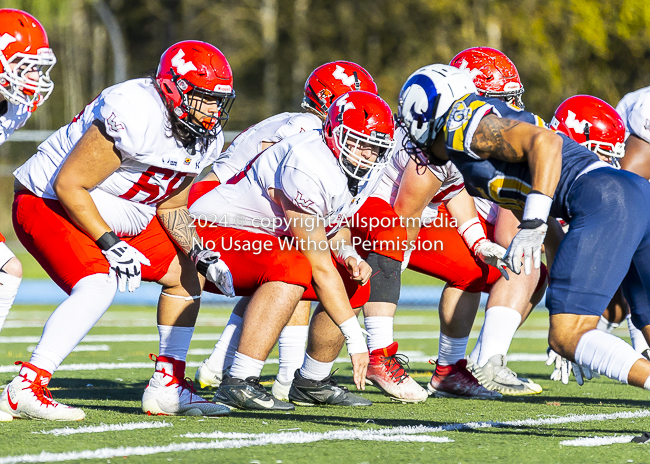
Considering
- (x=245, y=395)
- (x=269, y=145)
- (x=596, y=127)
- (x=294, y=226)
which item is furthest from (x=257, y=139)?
(x=596, y=127)

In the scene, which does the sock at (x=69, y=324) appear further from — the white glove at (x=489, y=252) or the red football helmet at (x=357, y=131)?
the white glove at (x=489, y=252)

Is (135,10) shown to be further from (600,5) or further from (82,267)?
(82,267)

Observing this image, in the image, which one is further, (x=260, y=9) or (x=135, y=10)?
(x=135, y=10)

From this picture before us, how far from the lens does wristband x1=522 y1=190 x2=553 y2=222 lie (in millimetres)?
3000

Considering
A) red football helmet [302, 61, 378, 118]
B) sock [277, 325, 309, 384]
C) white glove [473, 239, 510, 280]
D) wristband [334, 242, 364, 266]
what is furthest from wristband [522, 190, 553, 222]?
red football helmet [302, 61, 378, 118]

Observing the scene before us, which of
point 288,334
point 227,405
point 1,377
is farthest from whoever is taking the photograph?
point 1,377

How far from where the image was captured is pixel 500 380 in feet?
15.6

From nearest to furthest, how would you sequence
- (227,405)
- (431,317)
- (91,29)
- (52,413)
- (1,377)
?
(52,413), (227,405), (1,377), (431,317), (91,29)

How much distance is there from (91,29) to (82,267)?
30221 millimetres

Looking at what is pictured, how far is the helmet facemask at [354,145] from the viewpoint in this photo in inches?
154

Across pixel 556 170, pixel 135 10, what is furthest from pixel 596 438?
pixel 135 10

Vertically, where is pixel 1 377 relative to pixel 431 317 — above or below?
above

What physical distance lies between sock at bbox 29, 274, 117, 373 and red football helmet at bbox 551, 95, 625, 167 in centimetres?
240

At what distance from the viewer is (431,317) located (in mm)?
9844
